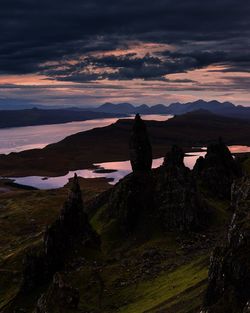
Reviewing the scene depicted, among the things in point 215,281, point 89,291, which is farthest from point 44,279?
point 215,281

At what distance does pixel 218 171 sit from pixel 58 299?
78666mm

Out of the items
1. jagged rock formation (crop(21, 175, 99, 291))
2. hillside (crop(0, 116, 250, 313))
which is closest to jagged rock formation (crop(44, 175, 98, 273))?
jagged rock formation (crop(21, 175, 99, 291))

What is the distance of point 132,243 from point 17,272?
29531mm

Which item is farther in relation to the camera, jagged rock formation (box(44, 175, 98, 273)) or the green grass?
jagged rock formation (box(44, 175, 98, 273))

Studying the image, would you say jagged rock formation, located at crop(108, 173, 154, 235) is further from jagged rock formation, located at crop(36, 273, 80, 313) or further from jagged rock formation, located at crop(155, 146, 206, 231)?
jagged rock formation, located at crop(36, 273, 80, 313)

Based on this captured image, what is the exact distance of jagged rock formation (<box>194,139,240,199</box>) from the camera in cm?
13925

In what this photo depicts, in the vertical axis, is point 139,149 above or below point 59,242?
above

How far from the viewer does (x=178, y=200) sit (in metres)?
118

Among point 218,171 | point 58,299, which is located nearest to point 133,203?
point 218,171

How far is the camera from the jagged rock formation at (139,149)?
436 ft

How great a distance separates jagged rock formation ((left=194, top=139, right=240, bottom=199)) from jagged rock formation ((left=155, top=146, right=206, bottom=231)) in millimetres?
19481

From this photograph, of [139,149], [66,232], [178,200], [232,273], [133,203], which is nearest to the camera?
[232,273]

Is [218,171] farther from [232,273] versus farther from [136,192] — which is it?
[232,273]

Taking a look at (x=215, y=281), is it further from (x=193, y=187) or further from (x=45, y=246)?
(x=193, y=187)
